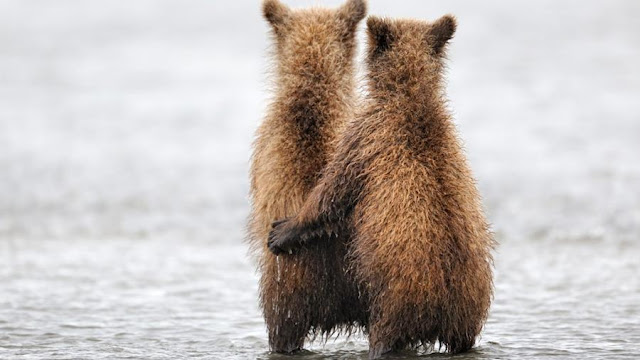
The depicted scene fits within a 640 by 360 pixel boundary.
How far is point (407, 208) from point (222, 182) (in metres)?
8.87

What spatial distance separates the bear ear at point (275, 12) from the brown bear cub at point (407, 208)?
800mm

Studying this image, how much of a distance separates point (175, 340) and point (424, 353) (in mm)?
1968

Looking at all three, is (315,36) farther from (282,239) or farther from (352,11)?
(282,239)

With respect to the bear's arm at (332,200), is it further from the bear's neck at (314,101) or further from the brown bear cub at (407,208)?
the bear's neck at (314,101)

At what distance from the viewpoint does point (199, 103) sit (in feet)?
64.5

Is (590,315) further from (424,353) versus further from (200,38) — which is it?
(200,38)

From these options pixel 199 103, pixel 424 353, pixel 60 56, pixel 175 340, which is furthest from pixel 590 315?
pixel 60 56

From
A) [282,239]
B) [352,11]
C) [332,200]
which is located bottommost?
[282,239]

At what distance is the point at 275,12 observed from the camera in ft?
24.4

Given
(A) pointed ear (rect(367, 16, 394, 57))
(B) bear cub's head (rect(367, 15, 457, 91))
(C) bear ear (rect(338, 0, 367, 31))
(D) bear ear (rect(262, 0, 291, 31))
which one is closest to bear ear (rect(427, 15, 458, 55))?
(B) bear cub's head (rect(367, 15, 457, 91))

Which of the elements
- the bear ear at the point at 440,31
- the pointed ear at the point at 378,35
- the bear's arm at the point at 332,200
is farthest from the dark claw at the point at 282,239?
the bear ear at the point at 440,31

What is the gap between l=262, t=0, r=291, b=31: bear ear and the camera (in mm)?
7426

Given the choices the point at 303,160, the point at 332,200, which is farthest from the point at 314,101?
the point at 332,200

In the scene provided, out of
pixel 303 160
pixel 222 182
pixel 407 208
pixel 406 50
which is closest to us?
pixel 407 208
